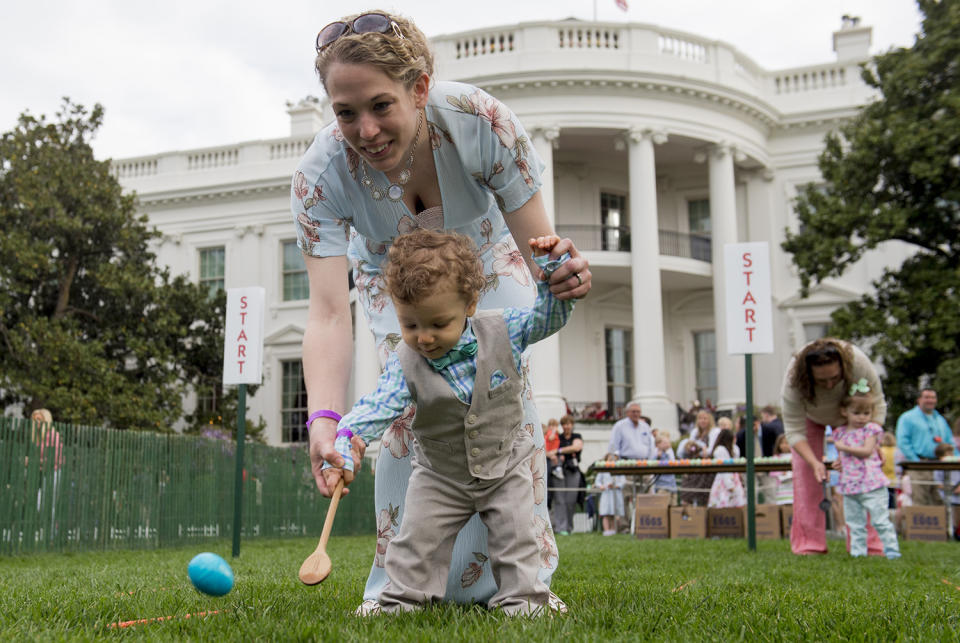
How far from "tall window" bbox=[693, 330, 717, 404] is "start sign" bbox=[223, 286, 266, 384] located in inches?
825

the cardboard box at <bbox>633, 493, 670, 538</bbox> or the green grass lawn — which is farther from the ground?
the green grass lawn

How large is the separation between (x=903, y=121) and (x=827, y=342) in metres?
14.9

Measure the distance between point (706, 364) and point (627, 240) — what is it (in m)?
4.30

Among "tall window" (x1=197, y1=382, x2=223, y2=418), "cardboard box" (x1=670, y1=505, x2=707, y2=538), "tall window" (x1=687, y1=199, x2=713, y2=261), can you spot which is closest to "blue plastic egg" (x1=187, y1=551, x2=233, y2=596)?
"cardboard box" (x1=670, y1=505, x2=707, y2=538)

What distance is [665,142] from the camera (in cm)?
2684

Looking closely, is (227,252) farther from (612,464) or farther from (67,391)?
(612,464)

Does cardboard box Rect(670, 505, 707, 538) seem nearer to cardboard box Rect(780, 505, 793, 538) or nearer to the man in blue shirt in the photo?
cardboard box Rect(780, 505, 793, 538)

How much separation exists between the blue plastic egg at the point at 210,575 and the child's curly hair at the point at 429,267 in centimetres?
105

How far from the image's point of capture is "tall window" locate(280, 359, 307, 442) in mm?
31828

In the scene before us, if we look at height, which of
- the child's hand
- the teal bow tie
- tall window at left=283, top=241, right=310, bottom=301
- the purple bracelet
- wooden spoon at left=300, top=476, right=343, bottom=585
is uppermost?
tall window at left=283, top=241, right=310, bottom=301

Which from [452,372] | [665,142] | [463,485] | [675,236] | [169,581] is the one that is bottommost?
[169,581]

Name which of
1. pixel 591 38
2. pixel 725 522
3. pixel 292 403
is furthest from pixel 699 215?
pixel 725 522

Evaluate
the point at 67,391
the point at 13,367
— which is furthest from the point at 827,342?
the point at 13,367

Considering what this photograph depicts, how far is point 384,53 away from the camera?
121 inches
